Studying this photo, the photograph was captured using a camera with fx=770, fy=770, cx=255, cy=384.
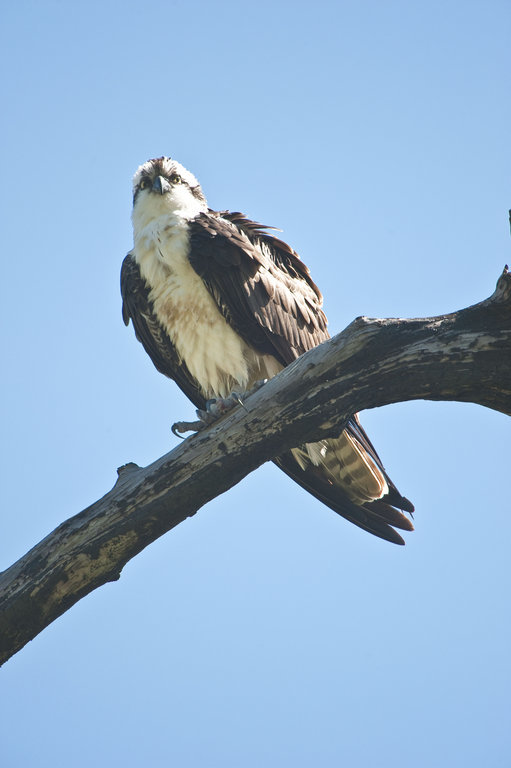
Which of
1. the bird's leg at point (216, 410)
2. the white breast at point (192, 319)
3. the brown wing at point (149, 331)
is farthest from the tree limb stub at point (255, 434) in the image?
the brown wing at point (149, 331)

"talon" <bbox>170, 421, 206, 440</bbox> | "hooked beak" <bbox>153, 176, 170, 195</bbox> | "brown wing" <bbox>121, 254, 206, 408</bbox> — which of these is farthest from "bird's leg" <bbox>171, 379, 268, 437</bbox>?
"hooked beak" <bbox>153, 176, 170, 195</bbox>

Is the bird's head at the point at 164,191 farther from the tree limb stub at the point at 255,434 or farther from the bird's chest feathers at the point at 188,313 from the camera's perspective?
the tree limb stub at the point at 255,434

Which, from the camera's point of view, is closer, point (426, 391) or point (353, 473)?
point (426, 391)

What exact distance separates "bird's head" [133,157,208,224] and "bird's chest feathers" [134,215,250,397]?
0.25 meters

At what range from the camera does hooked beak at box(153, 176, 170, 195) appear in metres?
5.52

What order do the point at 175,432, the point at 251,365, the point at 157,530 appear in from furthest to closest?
the point at 251,365 < the point at 175,432 < the point at 157,530

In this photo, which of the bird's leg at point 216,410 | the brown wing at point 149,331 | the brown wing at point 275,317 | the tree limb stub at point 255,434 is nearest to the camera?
the tree limb stub at point 255,434

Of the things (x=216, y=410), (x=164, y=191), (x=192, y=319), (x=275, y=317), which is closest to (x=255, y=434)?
(x=216, y=410)

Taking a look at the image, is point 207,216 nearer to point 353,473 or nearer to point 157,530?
point 353,473

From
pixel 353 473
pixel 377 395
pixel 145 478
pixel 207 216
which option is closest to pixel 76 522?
pixel 145 478

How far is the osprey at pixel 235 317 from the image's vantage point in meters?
4.76

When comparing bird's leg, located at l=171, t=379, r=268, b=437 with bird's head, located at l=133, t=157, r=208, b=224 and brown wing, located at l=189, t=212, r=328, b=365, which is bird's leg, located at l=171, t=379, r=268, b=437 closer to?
brown wing, located at l=189, t=212, r=328, b=365

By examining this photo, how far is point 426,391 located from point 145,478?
4.50 feet

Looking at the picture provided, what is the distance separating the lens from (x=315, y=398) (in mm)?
3494
